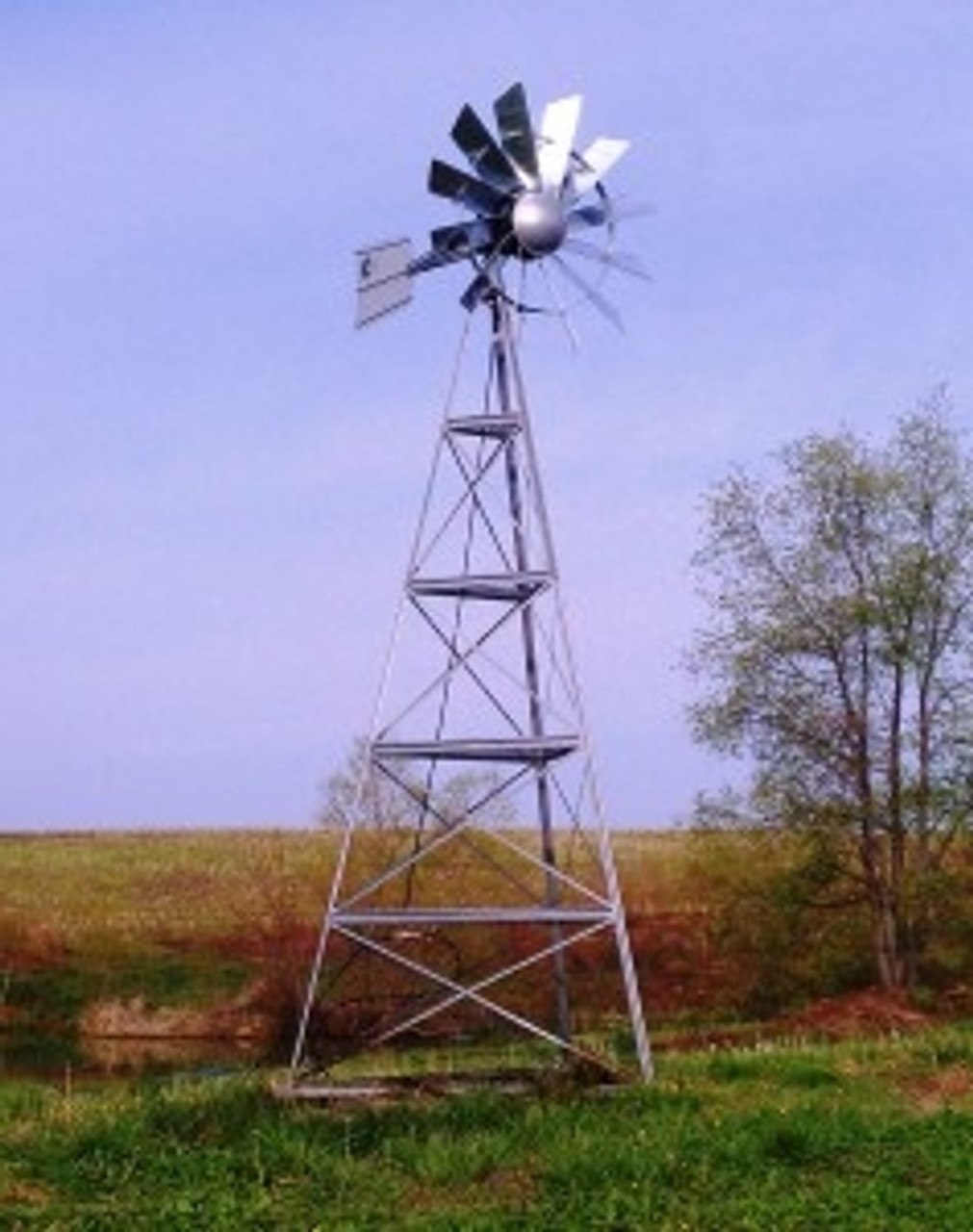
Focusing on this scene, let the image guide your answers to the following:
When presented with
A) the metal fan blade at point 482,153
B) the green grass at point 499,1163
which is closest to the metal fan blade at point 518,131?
the metal fan blade at point 482,153

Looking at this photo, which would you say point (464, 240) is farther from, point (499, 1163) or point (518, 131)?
point (499, 1163)

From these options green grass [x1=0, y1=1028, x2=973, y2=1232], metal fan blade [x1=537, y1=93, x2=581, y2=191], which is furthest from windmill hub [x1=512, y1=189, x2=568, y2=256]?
green grass [x1=0, y1=1028, x2=973, y2=1232]

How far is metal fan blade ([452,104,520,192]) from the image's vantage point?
20.8 meters

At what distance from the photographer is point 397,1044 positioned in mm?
36125

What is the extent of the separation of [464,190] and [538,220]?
94 cm

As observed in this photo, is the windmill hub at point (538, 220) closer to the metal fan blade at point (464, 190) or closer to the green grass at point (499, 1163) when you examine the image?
the metal fan blade at point (464, 190)

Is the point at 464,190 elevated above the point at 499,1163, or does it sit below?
above

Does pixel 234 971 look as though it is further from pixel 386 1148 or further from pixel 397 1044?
pixel 386 1148

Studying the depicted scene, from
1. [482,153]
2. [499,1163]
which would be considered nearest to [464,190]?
[482,153]

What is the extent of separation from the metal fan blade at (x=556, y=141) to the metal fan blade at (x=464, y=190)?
0.55 m

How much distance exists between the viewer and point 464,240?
21.3 meters

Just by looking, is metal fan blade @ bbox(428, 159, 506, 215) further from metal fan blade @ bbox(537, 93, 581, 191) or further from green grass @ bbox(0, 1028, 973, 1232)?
green grass @ bbox(0, 1028, 973, 1232)

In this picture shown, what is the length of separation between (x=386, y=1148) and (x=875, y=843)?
880 inches

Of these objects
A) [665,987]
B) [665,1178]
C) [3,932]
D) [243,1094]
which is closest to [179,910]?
[3,932]
